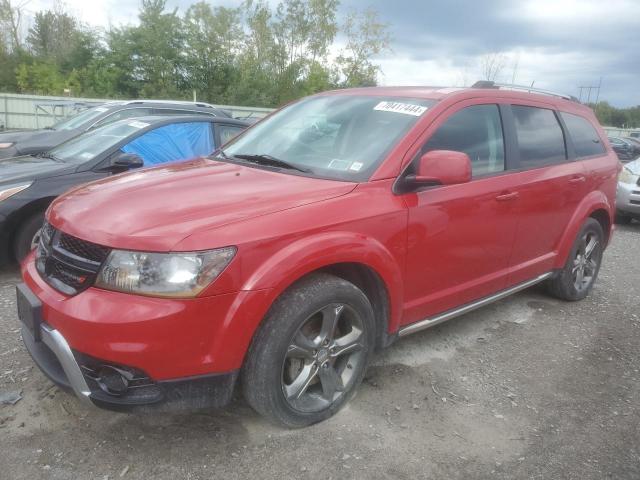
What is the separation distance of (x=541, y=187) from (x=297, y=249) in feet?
7.42

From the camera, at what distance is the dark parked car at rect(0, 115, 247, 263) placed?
173 inches

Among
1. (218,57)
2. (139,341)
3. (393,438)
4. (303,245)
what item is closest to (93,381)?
(139,341)

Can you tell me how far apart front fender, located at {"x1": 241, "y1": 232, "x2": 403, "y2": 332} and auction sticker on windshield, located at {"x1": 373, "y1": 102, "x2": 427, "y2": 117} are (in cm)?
90

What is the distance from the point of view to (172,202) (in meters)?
2.46

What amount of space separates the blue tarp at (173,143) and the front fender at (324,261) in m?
2.89

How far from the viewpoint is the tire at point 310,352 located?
7.82ft

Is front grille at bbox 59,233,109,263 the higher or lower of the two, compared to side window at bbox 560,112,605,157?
lower

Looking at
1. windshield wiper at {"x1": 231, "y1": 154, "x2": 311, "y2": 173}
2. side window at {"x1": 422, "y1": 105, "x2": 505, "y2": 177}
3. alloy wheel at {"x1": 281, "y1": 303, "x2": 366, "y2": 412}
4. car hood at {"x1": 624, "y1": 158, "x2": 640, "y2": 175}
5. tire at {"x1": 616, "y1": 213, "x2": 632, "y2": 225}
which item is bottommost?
tire at {"x1": 616, "y1": 213, "x2": 632, "y2": 225}

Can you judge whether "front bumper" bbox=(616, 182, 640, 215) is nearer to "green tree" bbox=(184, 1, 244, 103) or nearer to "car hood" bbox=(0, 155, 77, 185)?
"car hood" bbox=(0, 155, 77, 185)

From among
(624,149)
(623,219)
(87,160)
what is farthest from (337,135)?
(624,149)

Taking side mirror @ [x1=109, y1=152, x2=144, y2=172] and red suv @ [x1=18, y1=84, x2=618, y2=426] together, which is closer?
red suv @ [x1=18, y1=84, x2=618, y2=426]

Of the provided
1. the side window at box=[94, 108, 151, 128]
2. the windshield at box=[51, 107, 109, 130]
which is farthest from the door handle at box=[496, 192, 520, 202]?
the windshield at box=[51, 107, 109, 130]

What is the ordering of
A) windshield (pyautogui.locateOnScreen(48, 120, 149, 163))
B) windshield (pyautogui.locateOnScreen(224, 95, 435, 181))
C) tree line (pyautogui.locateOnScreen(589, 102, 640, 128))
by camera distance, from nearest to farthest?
windshield (pyautogui.locateOnScreen(224, 95, 435, 181))
windshield (pyautogui.locateOnScreen(48, 120, 149, 163))
tree line (pyautogui.locateOnScreen(589, 102, 640, 128))

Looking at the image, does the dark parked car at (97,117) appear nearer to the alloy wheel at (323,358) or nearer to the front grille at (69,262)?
the front grille at (69,262)
